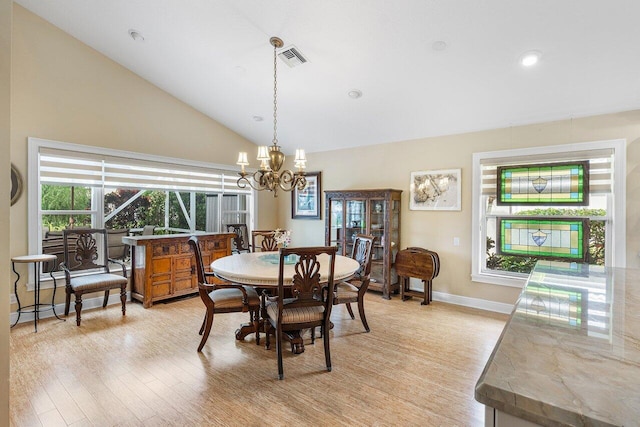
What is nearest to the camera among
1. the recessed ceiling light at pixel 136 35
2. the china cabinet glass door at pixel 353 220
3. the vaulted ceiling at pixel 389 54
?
the vaulted ceiling at pixel 389 54

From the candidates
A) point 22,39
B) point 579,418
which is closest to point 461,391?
point 579,418

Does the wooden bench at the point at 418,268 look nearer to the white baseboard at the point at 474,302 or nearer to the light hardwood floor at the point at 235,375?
the white baseboard at the point at 474,302

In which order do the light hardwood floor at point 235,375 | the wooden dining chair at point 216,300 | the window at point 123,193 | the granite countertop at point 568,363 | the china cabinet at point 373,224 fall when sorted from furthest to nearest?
the china cabinet at point 373,224 → the window at point 123,193 → the wooden dining chair at point 216,300 → the light hardwood floor at point 235,375 → the granite countertop at point 568,363

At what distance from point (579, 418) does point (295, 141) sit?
5.54 metres

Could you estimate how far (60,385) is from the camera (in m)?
2.39

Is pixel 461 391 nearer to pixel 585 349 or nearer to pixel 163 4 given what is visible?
pixel 585 349

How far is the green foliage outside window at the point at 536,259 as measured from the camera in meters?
3.59

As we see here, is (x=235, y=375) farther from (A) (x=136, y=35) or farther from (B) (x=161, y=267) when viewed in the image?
(A) (x=136, y=35)

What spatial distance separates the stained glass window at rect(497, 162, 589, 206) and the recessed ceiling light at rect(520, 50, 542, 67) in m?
1.34

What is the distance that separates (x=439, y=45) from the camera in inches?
120

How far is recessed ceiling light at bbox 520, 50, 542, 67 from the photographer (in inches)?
116

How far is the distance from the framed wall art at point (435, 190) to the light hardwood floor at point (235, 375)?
1.61 m

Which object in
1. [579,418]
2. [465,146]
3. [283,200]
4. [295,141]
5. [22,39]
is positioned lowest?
[579,418]

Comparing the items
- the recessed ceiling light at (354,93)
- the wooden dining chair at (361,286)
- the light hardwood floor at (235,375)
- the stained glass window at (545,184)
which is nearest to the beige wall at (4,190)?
the light hardwood floor at (235,375)
